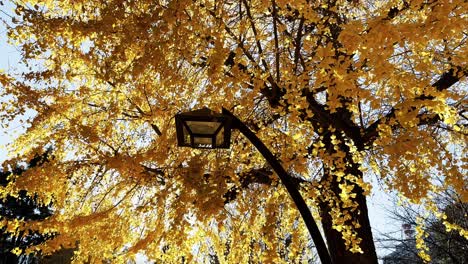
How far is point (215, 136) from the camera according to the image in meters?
3.43

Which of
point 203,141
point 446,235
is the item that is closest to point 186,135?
point 203,141

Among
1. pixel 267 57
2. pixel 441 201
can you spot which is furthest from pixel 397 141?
pixel 441 201

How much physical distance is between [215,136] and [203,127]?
160mm

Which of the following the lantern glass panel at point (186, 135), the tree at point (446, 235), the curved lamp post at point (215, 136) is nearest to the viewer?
the curved lamp post at point (215, 136)

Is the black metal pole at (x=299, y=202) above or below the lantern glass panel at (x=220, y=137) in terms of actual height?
below

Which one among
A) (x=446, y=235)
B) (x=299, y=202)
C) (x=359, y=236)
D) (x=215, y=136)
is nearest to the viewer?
(x=299, y=202)

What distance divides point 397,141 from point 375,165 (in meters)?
1.28

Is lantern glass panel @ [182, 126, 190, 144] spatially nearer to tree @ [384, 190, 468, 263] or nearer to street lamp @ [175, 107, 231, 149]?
street lamp @ [175, 107, 231, 149]

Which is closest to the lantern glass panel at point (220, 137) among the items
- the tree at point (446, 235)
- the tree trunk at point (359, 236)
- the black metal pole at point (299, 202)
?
the black metal pole at point (299, 202)

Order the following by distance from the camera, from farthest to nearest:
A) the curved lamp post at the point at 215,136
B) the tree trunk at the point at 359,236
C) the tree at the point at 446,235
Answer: the tree at the point at 446,235 < the tree trunk at the point at 359,236 < the curved lamp post at the point at 215,136

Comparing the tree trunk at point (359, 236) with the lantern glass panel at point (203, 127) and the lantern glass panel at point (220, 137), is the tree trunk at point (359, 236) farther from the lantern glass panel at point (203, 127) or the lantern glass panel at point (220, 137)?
the lantern glass panel at point (203, 127)

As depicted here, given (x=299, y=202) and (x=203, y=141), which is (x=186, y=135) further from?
(x=299, y=202)

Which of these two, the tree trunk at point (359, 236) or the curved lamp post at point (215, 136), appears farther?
the tree trunk at point (359, 236)

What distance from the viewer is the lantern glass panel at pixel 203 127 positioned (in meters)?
3.29
